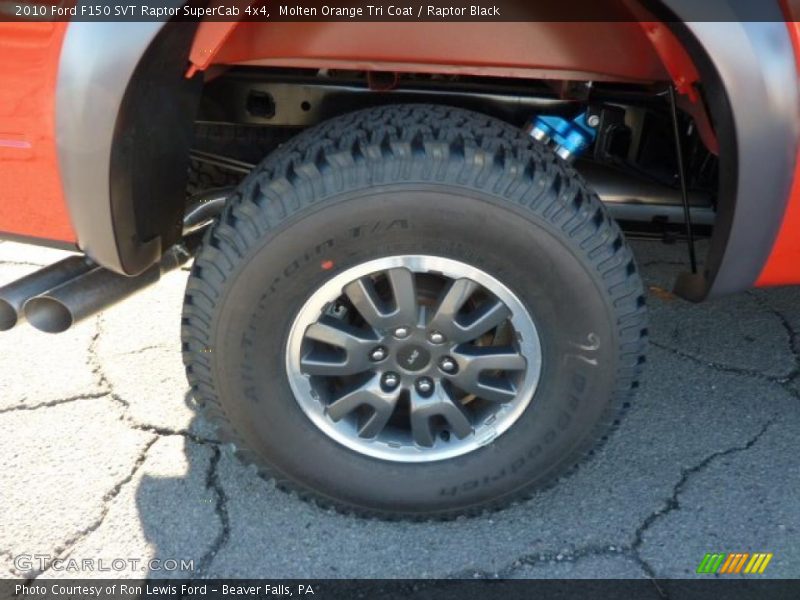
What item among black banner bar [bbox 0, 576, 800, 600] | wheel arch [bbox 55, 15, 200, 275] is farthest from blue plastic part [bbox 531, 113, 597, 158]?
black banner bar [bbox 0, 576, 800, 600]

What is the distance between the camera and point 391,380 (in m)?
1.86

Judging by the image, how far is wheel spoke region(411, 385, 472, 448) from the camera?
6.12ft

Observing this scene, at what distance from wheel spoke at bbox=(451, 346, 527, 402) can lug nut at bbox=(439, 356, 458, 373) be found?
0.01m

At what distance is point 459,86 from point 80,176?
3.68ft

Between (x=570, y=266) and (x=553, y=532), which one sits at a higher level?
(x=570, y=266)

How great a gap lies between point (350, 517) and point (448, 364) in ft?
1.83

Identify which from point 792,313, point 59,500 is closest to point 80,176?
point 59,500

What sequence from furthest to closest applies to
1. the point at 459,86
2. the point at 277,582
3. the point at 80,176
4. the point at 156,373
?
the point at 156,373, the point at 459,86, the point at 277,582, the point at 80,176

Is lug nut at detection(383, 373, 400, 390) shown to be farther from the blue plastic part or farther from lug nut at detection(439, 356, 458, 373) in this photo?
the blue plastic part

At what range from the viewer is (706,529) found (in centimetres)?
199

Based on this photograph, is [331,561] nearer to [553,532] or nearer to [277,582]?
[277,582]

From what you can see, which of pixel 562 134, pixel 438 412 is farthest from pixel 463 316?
pixel 562 134

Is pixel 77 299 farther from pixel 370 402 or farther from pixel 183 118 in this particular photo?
pixel 370 402

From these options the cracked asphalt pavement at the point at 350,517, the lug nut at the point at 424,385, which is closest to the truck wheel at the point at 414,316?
the lug nut at the point at 424,385
